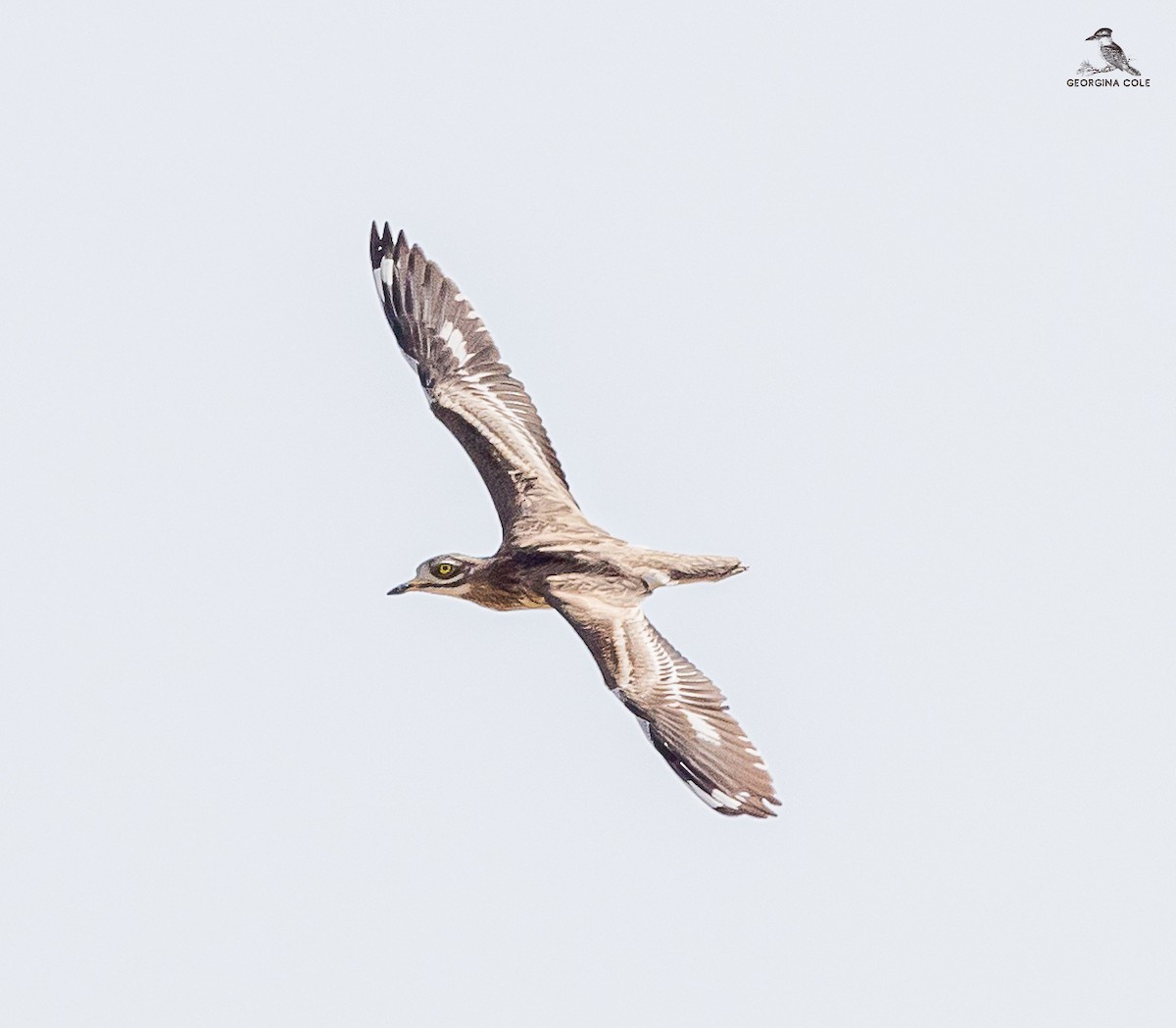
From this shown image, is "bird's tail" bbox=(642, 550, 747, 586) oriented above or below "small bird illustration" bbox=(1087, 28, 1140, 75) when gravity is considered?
below

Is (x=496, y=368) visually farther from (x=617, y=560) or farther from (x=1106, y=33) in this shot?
(x=1106, y=33)

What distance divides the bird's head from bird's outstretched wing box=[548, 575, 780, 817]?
4.90 feet

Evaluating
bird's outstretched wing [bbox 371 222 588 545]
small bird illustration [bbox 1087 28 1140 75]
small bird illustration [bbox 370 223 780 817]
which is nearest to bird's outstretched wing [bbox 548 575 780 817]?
small bird illustration [bbox 370 223 780 817]

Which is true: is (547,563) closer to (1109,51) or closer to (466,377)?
(466,377)

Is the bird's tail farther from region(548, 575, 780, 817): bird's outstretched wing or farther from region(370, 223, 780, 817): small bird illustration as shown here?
region(548, 575, 780, 817): bird's outstretched wing

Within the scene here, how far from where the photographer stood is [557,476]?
2359 centimetres

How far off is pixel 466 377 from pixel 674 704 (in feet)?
17.9

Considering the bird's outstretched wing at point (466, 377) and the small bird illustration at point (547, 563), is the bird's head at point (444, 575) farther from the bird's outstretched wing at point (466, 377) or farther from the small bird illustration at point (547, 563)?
the bird's outstretched wing at point (466, 377)

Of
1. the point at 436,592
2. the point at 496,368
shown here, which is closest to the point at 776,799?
the point at 436,592

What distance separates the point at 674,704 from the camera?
20.3 m

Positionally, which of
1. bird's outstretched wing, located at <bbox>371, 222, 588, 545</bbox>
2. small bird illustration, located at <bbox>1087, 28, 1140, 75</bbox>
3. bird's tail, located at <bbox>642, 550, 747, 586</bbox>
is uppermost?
small bird illustration, located at <bbox>1087, 28, 1140, 75</bbox>

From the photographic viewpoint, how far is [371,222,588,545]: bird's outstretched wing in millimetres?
23469

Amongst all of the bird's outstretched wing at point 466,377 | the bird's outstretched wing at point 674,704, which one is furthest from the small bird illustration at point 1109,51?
the bird's outstretched wing at point 674,704

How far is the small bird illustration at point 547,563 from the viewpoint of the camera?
19969 millimetres
